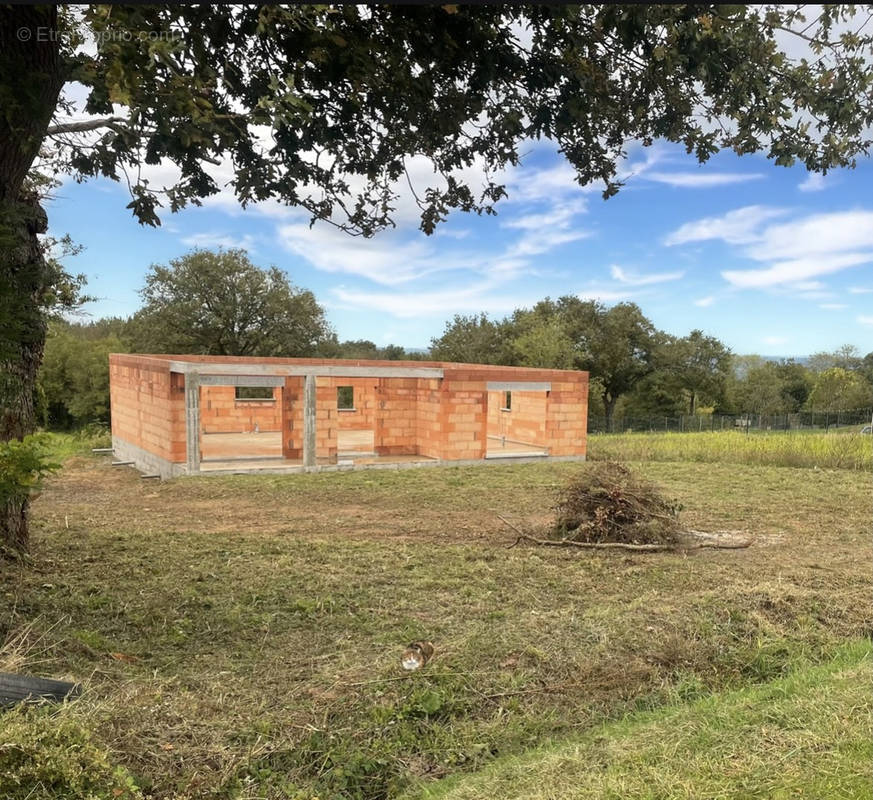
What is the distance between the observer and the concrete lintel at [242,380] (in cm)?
1159

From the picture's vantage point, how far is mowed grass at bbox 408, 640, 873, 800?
2.10 metres

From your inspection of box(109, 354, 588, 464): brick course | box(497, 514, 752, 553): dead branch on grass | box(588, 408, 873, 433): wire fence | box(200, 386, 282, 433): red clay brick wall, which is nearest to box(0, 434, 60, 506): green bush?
box(497, 514, 752, 553): dead branch on grass

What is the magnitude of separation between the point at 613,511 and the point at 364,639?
383 cm

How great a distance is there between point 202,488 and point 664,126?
8.78 meters

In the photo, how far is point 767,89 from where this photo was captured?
12.5 feet

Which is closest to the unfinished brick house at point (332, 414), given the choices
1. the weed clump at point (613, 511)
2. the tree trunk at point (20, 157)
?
the weed clump at point (613, 511)

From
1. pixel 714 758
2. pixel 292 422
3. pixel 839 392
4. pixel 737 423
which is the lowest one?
pixel 714 758

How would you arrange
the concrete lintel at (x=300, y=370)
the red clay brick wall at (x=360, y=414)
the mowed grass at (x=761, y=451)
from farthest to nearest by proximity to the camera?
the red clay brick wall at (x=360, y=414) < the mowed grass at (x=761, y=451) < the concrete lintel at (x=300, y=370)

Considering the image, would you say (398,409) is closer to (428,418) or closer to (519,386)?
(428,418)

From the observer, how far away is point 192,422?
11508 millimetres

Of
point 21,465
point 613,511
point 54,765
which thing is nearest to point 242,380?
point 613,511

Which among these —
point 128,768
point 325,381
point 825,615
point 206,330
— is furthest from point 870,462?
point 206,330

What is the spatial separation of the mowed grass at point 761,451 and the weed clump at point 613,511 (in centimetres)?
704

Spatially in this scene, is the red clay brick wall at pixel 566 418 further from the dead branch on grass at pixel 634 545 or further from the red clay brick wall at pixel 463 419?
the dead branch on grass at pixel 634 545
